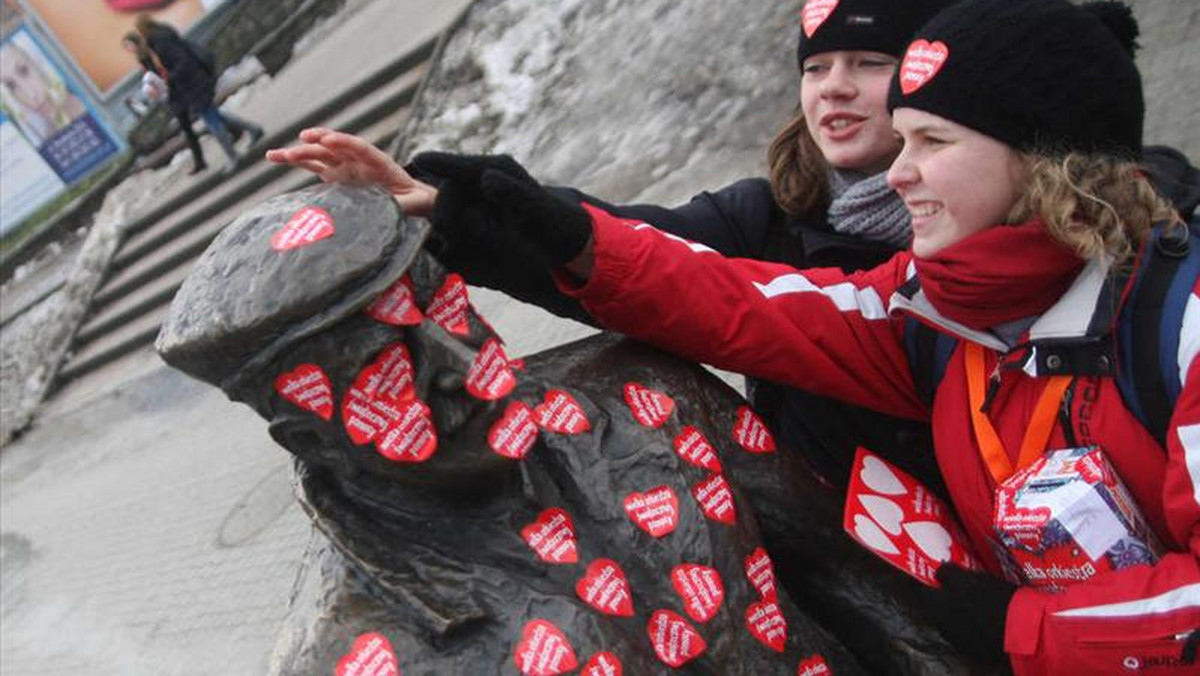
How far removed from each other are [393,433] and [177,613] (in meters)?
4.48

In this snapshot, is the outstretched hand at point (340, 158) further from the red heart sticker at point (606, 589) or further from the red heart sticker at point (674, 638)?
the red heart sticker at point (674, 638)

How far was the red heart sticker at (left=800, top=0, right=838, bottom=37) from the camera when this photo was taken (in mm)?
1958

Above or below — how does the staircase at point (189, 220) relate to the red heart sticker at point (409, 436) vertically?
below

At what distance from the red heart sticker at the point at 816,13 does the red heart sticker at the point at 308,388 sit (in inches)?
53.6

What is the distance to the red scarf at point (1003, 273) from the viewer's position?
1441mm

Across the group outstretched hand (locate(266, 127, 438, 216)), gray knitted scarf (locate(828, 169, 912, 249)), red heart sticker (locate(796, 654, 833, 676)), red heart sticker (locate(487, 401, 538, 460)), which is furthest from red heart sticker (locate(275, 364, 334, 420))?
gray knitted scarf (locate(828, 169, 912, 249))

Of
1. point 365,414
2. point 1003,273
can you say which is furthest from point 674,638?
point 1003,273

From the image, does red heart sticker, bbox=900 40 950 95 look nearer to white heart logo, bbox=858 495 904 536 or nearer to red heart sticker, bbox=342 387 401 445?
white heart logo, bbox=858 495 904 536

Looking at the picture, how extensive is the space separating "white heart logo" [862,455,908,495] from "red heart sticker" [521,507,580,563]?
59 centimetres

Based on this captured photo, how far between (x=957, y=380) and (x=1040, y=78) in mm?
528

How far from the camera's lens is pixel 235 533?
538 cm

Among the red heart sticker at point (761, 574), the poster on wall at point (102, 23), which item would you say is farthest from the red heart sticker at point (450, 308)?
the poster on wall at point (102, 23)

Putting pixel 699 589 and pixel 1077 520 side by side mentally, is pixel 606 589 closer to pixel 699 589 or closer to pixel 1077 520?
pixel 699 589

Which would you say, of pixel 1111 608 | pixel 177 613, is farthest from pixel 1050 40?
pixel 177 613
